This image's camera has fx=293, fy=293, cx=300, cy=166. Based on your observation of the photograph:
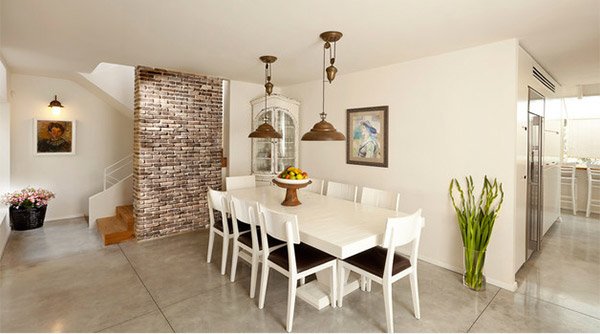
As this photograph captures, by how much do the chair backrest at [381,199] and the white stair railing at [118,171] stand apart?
466cm

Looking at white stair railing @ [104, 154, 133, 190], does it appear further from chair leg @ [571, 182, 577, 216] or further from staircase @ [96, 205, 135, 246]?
chair leg @ [571, 182, 577, 216]

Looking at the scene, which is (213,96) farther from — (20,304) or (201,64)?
(20,304)

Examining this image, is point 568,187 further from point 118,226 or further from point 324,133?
point 118,226

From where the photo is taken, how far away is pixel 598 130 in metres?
5.65

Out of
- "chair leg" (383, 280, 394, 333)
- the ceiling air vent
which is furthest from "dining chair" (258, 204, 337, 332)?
the ceiling air vent

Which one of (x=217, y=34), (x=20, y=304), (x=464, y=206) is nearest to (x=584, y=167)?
(x=464, y=206)

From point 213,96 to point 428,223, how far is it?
366 centimetres

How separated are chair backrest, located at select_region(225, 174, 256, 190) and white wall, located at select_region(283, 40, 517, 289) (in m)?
1.54

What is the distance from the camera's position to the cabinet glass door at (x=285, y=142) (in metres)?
5.07

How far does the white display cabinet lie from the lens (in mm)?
5016

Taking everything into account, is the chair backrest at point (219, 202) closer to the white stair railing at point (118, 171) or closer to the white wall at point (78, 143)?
the white stair railing at point (118, 171)

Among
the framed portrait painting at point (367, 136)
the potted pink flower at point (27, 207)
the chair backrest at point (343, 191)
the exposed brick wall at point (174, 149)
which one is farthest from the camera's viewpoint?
A: the potted pink flower at point (27, 207)

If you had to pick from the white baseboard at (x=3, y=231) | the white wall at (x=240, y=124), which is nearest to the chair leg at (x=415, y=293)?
the white wall at (x=240, y=124)

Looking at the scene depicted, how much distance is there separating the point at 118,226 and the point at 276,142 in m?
2.74
